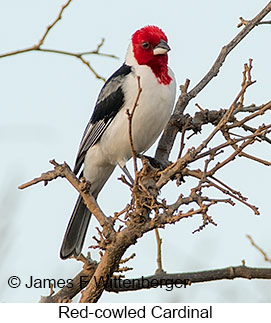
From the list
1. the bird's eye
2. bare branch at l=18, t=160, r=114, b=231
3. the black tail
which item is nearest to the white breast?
the bird's eye

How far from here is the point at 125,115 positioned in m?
5.70

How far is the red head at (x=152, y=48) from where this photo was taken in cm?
590

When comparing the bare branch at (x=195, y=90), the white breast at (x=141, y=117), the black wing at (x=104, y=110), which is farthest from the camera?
the black wing at (x=104, y=110)

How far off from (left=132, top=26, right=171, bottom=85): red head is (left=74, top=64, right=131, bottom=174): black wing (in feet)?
0.59

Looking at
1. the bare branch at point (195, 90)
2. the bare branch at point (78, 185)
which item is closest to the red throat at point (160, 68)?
the bare branch at point (195, 90)

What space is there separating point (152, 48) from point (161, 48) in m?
0.10

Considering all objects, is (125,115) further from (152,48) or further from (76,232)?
(76,232)

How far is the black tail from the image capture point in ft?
18.7

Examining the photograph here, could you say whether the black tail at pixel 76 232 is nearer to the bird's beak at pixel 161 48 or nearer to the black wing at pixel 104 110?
the black wing at pixel 104 110

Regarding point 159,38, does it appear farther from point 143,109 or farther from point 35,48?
point 35,48

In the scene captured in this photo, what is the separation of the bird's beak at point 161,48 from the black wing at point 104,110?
0.29m

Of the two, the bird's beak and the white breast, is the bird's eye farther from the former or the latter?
the white breast

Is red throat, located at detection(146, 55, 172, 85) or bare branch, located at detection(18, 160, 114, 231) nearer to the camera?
bare branch, located at detection(18, 160, 114, 231)
